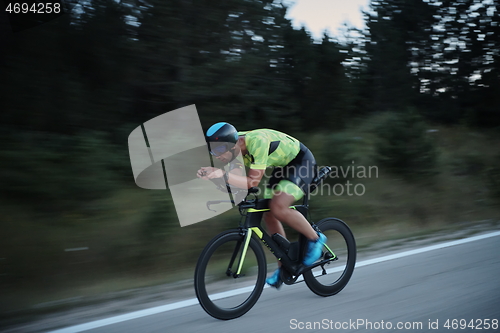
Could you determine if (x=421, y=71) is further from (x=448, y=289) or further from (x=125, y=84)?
(x=448, y=289)

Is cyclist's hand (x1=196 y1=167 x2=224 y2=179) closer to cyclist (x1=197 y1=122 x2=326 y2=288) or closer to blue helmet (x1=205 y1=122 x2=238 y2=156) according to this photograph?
cyclist (x1=197 y1=122 x2=326 y2=288)

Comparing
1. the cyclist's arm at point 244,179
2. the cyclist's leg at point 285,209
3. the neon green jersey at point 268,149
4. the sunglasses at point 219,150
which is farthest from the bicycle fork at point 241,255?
the sunglasses at point 219,150

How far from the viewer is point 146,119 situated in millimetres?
7457

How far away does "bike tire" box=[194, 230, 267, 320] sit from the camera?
3.39m

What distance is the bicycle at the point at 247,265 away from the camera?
3461 mm

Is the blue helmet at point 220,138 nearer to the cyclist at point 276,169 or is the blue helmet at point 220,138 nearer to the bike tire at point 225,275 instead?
the cyclist at point 276,169

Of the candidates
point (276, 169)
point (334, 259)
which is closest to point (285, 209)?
point (276, 169)

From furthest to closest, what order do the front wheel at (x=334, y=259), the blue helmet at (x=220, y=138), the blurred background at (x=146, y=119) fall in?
the blurred background at (x=146, y=119) → the front wheel at (x=334, y=259) → the blue helmet at (x=220, y=138)

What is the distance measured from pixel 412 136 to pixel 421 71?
8.86 meters

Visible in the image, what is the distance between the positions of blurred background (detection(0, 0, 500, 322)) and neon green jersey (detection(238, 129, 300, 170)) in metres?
2.09

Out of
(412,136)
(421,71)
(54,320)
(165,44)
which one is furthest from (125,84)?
(421,71)

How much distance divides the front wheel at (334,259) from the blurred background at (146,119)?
5.42ft

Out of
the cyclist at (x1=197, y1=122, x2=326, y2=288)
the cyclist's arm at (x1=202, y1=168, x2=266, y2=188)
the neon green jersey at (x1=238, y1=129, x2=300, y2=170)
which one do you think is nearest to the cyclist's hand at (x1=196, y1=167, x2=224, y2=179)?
the cyclist at (x1=197, y1=122, x2=326, y2=288)

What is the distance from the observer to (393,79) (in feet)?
51.2
